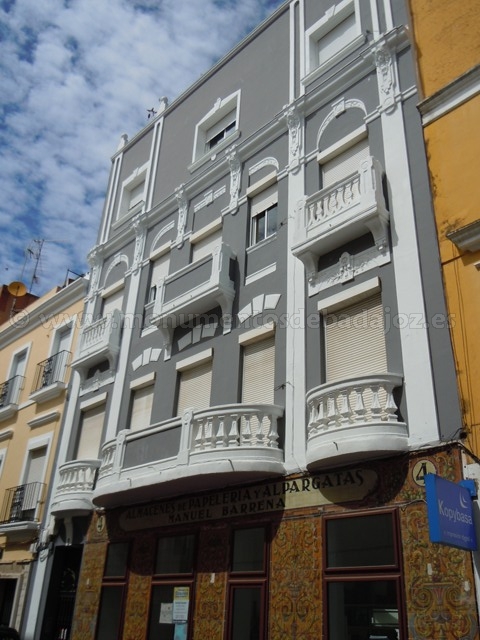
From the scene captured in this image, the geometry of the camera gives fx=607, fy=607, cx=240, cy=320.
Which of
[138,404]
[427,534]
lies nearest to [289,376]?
[427,534]

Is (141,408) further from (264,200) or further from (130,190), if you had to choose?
(130,190)

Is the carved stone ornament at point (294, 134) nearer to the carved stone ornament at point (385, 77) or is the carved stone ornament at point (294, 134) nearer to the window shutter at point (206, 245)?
the carved stone ornament at point (385, 77)

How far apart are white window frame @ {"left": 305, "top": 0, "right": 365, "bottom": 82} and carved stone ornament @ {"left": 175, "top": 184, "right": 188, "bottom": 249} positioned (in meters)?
4.63

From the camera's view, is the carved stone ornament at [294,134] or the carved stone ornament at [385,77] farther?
the carved stone ornament at [294,134]

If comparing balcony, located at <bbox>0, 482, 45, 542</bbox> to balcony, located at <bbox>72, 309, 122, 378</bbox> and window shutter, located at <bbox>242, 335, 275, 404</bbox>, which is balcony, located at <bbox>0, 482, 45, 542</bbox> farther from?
window shutter, located at <bbox>242, 335, 275, 404</bbox>

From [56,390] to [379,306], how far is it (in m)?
11.3

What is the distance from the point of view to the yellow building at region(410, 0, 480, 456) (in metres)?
9.12

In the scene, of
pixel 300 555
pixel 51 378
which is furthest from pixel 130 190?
pixel 300 555

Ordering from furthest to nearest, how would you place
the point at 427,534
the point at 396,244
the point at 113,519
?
1. the point at 113,519
2. the point at 396,244
3. the point at 427,534

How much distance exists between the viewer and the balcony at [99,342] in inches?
663

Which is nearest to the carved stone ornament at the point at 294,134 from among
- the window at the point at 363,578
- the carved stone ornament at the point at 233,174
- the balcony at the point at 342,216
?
the carved stone ornament at the point at 233,174

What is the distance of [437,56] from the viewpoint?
1195cm

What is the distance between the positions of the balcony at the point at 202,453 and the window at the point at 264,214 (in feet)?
15.3

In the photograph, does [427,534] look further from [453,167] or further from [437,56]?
[437,56]
